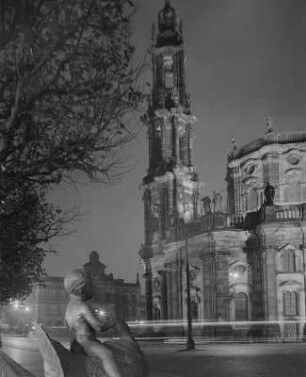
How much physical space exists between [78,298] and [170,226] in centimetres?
5712

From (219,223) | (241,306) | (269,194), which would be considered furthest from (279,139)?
(241,306)

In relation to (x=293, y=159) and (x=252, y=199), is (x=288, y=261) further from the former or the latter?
(x=293, y=159)

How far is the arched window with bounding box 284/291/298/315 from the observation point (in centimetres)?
5206

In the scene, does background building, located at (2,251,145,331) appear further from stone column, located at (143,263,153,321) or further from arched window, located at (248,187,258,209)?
arched window, located at (248,187,258,209)

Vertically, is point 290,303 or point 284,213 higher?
point 284,213

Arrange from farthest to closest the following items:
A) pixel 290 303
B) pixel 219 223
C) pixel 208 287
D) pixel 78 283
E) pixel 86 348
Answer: pixel 219 223 < pixel 208 287 < pixel 290 303 < pixel 78 283 < pixel 86 348

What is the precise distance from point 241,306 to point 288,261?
5617mm

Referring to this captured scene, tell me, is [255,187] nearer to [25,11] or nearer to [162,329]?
[162,329]

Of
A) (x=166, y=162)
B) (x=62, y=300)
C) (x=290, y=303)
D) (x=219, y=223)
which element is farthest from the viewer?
(x=62, y=300)

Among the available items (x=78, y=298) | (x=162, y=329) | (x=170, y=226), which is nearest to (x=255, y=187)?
(x=170, y=226)

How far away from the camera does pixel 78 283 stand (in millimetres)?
7473

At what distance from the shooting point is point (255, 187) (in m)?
60.8

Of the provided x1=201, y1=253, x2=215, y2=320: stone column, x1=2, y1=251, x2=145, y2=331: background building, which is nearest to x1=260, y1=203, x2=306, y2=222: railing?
x1=201, y1=253, x2=215, y2=320: stone column

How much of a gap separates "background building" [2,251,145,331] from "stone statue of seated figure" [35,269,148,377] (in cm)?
10465
